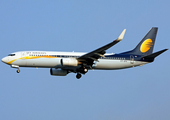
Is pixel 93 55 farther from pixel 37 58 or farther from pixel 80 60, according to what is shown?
pixel 37 58

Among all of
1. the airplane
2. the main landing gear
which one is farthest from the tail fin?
the main landing gear

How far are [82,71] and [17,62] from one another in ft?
35.3

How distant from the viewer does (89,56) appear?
1980 inches

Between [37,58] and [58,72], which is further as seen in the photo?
[58,72]

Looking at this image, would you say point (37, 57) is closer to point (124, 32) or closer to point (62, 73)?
point (62, 73)

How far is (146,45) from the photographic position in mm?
58250

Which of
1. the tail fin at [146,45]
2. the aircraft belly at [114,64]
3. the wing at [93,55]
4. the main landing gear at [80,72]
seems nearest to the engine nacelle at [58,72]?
the main landing gear at [80,72]

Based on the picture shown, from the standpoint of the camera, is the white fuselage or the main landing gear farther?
the main landing gear

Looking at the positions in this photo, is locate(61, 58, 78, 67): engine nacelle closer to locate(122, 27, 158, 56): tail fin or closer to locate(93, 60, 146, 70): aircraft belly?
locate(93, 60, 146, 70): aircraft belly

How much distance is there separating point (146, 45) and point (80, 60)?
46.0 ft

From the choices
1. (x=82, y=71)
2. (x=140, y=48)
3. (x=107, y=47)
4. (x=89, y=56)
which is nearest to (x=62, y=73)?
(x=82, y=71)

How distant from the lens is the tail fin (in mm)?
57094

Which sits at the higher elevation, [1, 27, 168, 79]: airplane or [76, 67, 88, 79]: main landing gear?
[1, 27, 168, 79]: airplane

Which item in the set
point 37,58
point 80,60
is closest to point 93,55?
point 80,60
